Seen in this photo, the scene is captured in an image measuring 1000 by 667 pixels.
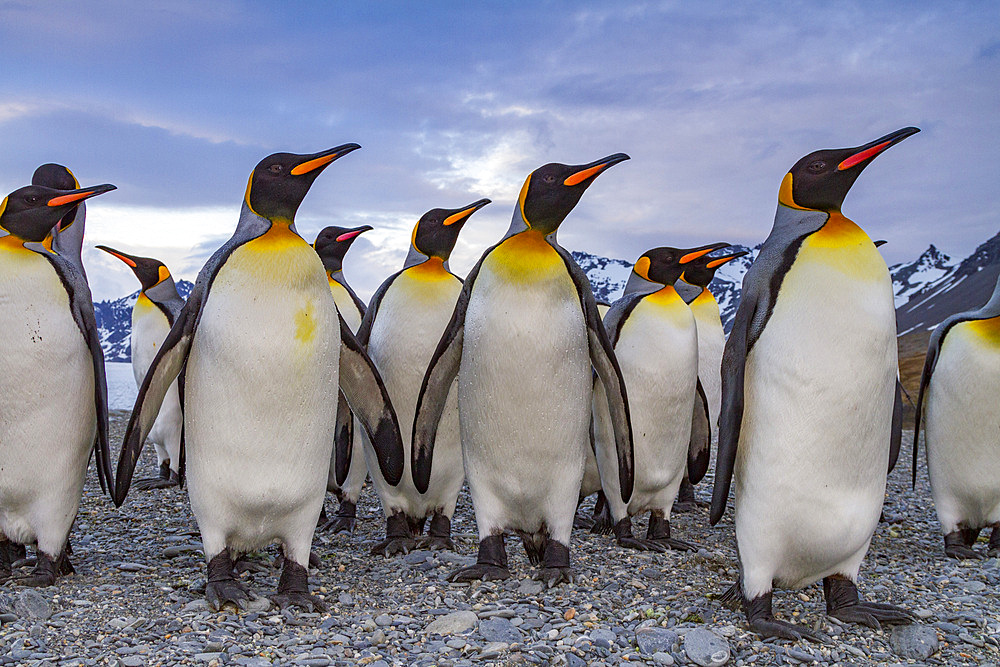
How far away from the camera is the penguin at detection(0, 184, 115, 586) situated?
12.6 ft

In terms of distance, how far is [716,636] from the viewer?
3.28m

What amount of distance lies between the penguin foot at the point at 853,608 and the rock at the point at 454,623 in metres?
1.55

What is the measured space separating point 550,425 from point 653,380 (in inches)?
49.2

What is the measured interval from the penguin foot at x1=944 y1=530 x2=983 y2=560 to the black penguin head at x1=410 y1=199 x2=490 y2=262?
3617 millimetres

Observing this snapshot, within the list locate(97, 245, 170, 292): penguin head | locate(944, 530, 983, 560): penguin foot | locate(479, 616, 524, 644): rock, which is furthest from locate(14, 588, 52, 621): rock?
locate(944, 530, 983, 560): penguin foot

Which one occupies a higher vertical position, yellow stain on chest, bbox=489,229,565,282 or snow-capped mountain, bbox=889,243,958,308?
snow-capped mountain, bbox=889,243,958,308

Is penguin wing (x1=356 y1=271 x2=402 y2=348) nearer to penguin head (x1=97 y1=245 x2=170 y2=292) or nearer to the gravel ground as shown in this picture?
the gravel ground

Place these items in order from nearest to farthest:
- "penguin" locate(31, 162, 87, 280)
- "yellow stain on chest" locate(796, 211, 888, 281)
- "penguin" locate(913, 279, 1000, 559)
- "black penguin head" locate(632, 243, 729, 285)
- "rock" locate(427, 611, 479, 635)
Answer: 1. "rock" locate(427, 611, 479, 635)
2. "yellow stain on chest" locate(796, 211, 888, 281)
3. "penguin" locate(913, 279, 1000, 559)
4. "black penguin head" locate(632, 243, 729, 285)
5. "penguin" locate(31, 162, 87, 280)

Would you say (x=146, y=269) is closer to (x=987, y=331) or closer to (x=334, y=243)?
(x=334, y=243)

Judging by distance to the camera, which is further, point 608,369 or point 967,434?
point 967,434

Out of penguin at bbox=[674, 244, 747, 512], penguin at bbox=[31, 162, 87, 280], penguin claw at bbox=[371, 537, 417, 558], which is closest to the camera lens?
penguin claw at bbox=[371, 537, 417, 558]

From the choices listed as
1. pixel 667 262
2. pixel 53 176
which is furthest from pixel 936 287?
pixel 53 176

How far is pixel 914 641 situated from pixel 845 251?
1629 millimetres

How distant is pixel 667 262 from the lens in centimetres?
546
